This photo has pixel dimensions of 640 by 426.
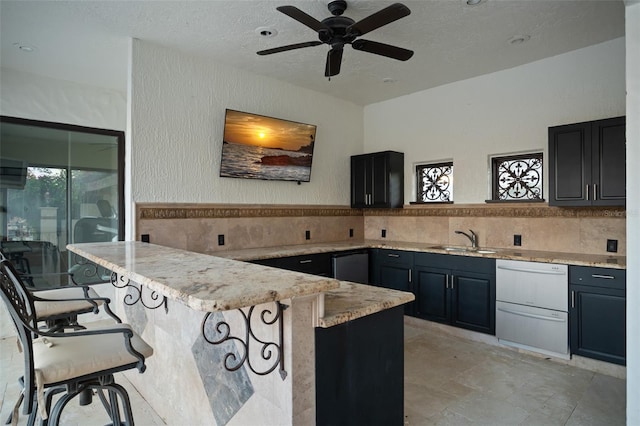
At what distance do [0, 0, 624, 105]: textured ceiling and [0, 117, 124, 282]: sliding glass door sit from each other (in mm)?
707

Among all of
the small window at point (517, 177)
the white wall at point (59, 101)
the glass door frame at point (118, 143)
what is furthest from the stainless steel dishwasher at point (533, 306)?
the white wall at point (59, 101)

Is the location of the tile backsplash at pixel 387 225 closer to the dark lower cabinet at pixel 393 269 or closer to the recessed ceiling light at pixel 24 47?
the dark lower cabinet at pixel 393 269

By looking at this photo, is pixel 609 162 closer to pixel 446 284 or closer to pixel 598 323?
pixel 598 323

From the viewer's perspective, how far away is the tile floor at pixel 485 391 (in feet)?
7.95

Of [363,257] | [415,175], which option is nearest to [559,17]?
[415,175]

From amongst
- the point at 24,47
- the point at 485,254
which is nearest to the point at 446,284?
the point at 485,254

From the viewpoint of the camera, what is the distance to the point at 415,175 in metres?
5.05

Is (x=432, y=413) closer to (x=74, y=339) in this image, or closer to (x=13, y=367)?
(x=74, y=339)

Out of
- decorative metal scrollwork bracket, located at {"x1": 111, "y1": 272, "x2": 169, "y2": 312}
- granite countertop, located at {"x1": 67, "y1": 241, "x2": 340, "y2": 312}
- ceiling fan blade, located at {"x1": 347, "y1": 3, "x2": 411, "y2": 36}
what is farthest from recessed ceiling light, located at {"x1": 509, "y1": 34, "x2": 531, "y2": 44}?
decorative metal scrollwork bracket, located at {"x1": 111, "y1": 272, "x2": 169, "y2": 312}

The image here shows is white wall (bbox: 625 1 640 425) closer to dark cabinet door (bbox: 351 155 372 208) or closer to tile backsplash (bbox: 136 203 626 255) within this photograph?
tile backsplash (bbox: 136 203 626 255)

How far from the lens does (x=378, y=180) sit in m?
5.07

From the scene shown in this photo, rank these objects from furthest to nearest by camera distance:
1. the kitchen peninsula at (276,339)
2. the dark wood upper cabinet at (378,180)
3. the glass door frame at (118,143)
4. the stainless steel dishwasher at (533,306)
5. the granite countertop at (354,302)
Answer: the dark wood upper cabinet at (378,180)
the glass door frame at (118,143)
the stainless steel dishwasher at (533,306)
the granite countertop at (354,302)
the kitchen peninsula at (276,339)

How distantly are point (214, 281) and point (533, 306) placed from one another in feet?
10.6

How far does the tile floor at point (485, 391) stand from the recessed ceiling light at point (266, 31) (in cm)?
302
